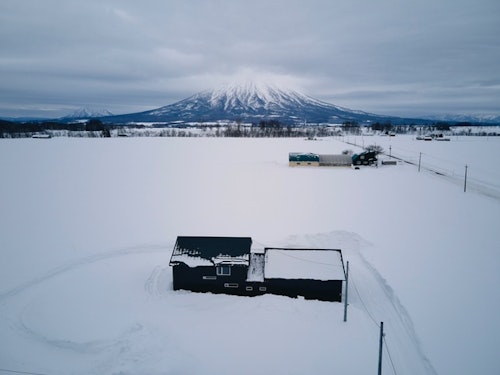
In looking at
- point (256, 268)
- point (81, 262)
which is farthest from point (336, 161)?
point (81, 262)

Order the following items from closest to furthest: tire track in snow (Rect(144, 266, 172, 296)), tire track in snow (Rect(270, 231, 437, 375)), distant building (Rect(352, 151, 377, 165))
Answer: tire track in snow (Rect(270, 231, 437, 375))
tire track in snow (Rect(144, 266, 172, 296))
distant building (Rect(352, 151, 377, 165))

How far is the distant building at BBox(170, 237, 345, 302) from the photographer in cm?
1332

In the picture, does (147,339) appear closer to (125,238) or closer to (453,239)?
(125,238)

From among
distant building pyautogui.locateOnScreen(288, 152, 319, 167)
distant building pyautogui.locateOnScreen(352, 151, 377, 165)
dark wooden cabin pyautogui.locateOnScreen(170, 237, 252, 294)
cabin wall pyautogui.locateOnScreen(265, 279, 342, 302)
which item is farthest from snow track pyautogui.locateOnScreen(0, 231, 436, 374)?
distant building pyautogui.locateOnScreen(352, 151, 377, 165)

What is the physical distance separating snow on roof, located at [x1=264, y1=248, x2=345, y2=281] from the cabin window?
1.43 meters

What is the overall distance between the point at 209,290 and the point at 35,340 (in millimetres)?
6012

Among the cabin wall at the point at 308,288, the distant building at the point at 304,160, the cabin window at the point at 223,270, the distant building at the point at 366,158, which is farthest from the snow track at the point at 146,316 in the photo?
the distant building at the point at 366,158

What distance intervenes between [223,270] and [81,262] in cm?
780

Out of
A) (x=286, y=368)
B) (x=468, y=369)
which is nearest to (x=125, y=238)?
(x=286, y=368)

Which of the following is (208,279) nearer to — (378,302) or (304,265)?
(304,265)

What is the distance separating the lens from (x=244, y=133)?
335 feet

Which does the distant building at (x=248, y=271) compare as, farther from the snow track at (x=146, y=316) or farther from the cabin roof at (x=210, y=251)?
the snow track at (x=146, y=316)

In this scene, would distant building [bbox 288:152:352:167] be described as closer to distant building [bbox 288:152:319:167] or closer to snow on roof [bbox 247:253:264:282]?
distant building [bbox 288:152:319:167]

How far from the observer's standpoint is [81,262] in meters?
17.0
